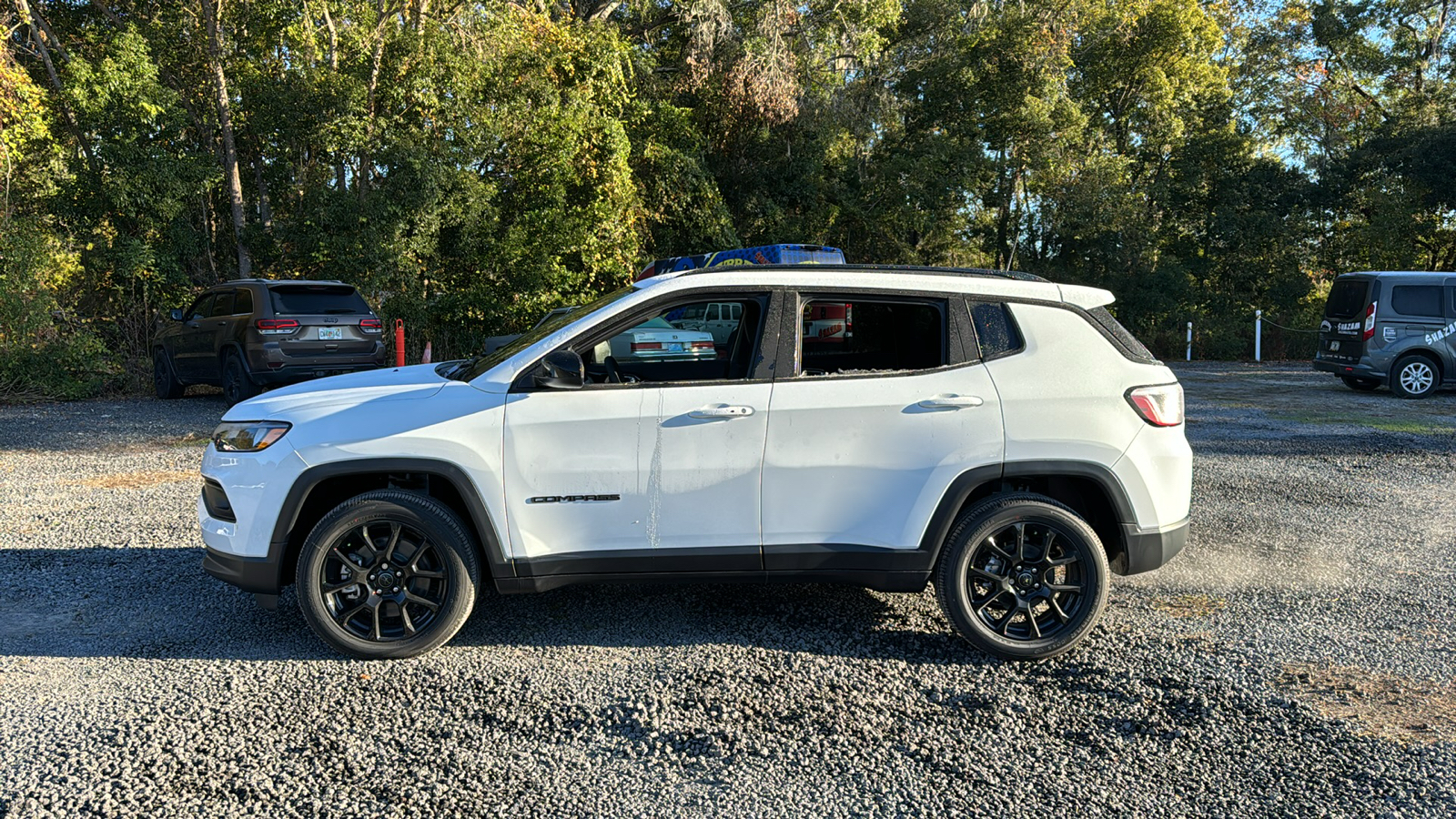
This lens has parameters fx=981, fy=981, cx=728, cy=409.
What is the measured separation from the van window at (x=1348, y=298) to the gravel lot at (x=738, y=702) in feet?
33.0

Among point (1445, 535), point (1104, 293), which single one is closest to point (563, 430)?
point (1104, 293)

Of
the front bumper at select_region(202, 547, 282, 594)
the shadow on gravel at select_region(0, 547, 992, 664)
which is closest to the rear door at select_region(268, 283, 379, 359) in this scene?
the shadow on gravel at select_region(0, 547, 992, 664)

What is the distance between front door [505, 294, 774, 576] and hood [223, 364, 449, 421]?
0.53 meters

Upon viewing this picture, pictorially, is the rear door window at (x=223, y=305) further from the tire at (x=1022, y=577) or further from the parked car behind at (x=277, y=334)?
the tire at (x=1022, y=577)

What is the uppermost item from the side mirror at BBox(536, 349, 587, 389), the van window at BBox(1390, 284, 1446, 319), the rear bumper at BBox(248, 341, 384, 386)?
the van window at BBox(1390, 284, 1446, 319)

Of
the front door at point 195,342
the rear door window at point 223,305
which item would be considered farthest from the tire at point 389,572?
the front door at point 195,342

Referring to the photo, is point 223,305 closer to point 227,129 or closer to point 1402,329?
point 227,129

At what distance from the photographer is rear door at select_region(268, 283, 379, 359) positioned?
12.6 m

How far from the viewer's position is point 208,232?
18234 mm

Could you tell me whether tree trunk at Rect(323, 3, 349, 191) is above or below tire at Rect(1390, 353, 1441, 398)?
above

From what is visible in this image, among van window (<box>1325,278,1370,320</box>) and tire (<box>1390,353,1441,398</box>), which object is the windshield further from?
tire (<box>1390,353,1441,398</box>)

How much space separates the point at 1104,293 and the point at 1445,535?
12.4 ft

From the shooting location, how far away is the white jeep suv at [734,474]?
413cm

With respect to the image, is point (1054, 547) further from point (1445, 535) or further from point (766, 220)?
point (766, 220)
